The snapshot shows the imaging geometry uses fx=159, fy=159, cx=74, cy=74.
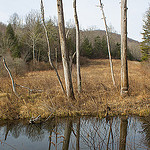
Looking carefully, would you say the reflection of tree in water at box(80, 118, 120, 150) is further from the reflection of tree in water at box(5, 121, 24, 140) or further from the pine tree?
the pine tree

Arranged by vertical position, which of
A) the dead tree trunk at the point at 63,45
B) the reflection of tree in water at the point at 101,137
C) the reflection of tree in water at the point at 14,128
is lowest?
the reflection of tree in water at the point at 14,128

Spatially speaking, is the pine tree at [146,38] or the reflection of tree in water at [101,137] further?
the pine tree at [146,38]

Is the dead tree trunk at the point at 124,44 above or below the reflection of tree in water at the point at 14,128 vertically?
above

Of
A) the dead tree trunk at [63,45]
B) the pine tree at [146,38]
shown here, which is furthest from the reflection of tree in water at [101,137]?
the pine tree at [146,38]

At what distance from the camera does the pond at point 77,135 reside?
411 centimetres

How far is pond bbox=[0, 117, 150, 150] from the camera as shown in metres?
4.11

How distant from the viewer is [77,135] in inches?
187

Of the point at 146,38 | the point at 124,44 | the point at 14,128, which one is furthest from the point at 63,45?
the point at 146,38

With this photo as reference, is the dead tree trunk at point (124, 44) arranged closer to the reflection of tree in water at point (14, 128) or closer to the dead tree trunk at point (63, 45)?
the dead tree trunk at point (63, 45)

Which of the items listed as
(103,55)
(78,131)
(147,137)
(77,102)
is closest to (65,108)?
(77,102)

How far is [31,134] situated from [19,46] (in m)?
26.3

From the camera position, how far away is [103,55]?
150ft

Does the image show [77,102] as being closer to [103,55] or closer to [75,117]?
[75,117]

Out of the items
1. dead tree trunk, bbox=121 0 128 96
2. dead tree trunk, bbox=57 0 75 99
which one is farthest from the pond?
dead tree trunk, bbox=121 0 128 96
